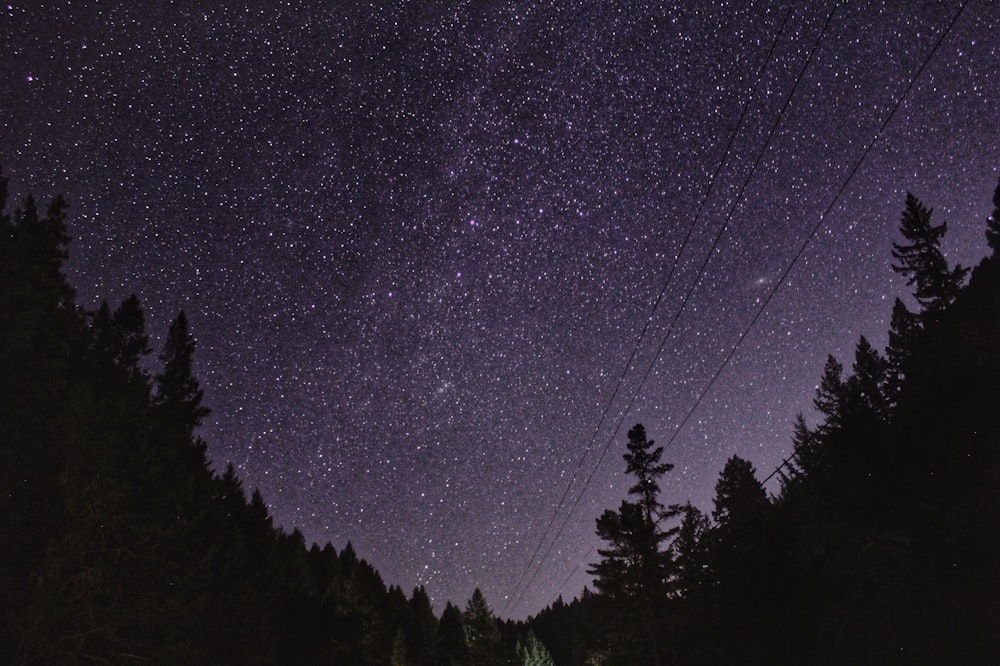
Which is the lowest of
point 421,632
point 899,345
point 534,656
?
point 534,656

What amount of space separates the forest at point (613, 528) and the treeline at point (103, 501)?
0.09 meters

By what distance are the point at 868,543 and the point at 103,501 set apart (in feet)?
107

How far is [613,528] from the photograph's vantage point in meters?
32.7

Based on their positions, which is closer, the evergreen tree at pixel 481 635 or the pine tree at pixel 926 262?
the pine tree at pixel 926 262

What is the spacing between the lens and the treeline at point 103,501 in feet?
51.4

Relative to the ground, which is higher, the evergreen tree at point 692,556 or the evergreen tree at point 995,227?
the evergreen tree at point 995,227

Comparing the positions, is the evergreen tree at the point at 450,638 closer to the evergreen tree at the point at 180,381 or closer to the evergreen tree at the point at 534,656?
the evergreen tree at the point at 534,656

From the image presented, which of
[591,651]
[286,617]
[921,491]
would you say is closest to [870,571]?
[921,491]

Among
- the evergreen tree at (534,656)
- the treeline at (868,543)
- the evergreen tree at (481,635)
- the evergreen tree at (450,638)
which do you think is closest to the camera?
the treeline at (868,543)

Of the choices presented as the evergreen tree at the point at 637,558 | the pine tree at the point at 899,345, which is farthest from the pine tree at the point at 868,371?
the evergreen tree at the point at 637,558

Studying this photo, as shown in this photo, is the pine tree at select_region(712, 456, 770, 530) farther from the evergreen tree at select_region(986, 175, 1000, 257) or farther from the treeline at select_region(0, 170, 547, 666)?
the treeline at select_region(0, 170, 547, 666)

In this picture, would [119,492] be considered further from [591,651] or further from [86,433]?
[591,651]

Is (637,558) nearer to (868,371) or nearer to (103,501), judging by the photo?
(103,501)

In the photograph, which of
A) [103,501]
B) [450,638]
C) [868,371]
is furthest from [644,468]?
[450,638]
